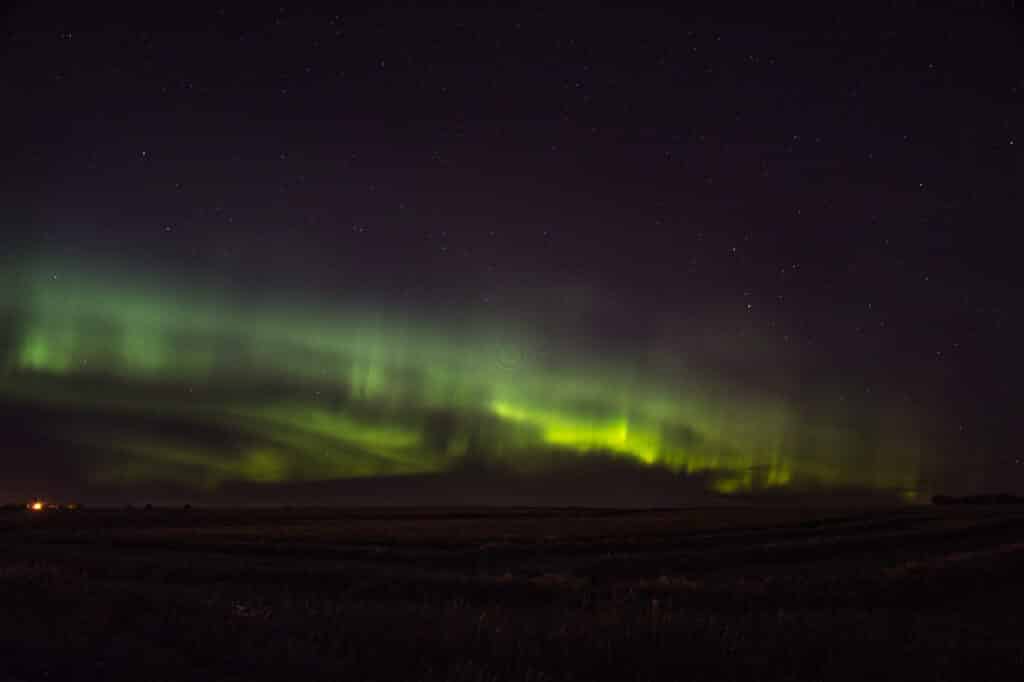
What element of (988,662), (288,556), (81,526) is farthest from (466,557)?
(81,526)

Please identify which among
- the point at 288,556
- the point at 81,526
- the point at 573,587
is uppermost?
the point at 573,587

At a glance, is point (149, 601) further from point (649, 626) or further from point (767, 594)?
point (767, 594)

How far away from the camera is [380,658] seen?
10.5m

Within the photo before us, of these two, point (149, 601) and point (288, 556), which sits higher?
point (149, 601)

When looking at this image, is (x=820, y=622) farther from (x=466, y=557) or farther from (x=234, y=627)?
(x=466, y=557)

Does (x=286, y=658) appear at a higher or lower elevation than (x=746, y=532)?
higher

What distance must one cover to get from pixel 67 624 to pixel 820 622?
10440 millimetres

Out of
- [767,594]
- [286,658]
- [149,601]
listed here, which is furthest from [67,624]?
[767,594]

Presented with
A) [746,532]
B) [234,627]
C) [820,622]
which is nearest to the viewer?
[234,627]

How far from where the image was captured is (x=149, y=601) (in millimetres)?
12914

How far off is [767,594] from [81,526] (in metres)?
56.6

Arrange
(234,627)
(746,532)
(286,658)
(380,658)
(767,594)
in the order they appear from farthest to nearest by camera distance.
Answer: (746,532) < (767,594) < (234,627) < (380,658) < (286,658)

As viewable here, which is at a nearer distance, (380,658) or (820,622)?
(380,658)

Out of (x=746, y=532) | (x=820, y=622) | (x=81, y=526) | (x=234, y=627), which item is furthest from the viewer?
(x=81, y=526)
